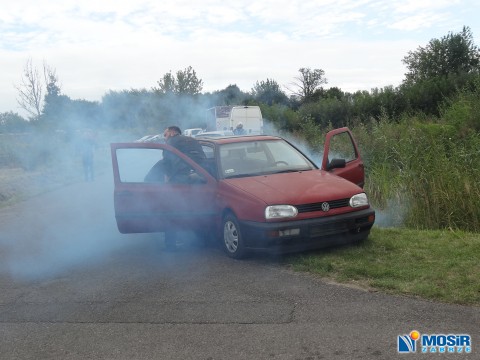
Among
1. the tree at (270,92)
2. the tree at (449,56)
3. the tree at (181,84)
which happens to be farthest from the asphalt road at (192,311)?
the tree at (270,92)

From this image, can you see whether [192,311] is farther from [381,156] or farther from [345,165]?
[381,156]

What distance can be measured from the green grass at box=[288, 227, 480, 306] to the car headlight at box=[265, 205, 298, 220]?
571 millimetres

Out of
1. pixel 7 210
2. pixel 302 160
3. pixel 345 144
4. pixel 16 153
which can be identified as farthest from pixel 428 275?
pixel 16 153

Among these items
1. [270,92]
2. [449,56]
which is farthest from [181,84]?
[270,92]

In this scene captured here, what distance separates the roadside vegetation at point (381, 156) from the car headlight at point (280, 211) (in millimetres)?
573

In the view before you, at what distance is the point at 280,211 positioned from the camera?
235 inches

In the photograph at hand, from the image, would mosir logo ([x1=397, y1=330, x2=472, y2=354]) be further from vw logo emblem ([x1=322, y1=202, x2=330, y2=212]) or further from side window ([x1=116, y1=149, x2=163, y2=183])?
side window ([x1=116, y1=149, x2=163, y2=183])

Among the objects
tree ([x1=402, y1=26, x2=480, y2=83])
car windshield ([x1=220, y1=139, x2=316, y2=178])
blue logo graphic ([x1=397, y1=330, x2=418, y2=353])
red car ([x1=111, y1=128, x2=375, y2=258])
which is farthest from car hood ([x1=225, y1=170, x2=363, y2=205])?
tree ([x1=402, y1=26, x2=480, y2=83])

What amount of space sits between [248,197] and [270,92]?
49.6 m

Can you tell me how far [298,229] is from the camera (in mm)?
5930

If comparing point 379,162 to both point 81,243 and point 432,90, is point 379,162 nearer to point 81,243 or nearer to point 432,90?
point 81,243

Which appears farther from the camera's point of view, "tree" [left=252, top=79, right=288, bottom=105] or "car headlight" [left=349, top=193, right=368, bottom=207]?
"tree" [left=252, top=79, right=288, bottom=105]

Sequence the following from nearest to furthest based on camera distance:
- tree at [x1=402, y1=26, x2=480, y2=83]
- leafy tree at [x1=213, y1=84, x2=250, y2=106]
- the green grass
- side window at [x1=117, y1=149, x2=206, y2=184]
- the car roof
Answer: the green grass, side window at [x1=117, y1=149, x2=206, y2=184], the car roof, leafy tree at [x1=213, y1=84, x2=250, y2=106], tree at [x1=402, y1=26, x2=480, y2=83]

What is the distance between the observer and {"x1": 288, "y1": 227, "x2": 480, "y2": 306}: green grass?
4.73 meters
